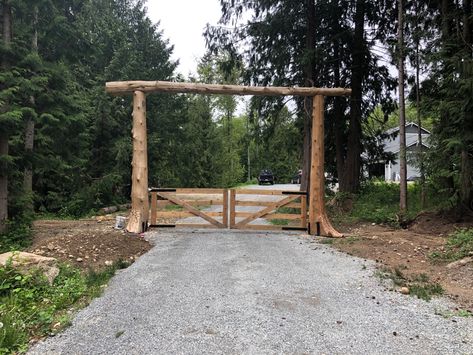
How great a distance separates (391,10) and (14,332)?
1427 cm

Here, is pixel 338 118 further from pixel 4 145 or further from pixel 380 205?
pixel 4 145

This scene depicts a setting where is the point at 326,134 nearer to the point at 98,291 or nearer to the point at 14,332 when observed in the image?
the point at 98,291

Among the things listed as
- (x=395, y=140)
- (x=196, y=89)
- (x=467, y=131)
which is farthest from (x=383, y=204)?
(x=395, y=140)

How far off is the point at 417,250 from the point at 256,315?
4526 millimetres

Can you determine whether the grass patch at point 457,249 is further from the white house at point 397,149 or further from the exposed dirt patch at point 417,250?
the white house at point 397,149

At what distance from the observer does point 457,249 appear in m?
6.92

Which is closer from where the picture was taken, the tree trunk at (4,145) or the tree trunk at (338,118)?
the tree trunk at (4,145)

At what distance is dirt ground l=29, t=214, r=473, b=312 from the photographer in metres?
5.65

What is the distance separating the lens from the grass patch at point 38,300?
3.57 metres

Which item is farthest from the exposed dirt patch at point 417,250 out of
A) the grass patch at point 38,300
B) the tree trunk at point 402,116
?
the grass patch at point 38,300

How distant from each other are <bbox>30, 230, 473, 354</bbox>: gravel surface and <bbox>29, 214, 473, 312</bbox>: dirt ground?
643 millimetres

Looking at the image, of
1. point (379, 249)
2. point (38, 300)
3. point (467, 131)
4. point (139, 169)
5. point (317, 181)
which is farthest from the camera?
point (317, 181)

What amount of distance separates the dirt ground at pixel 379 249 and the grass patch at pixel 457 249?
0.15m

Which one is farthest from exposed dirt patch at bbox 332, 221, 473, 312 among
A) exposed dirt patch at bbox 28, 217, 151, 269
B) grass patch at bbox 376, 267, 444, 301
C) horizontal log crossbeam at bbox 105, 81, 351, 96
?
exposed dirt patch at bbox 28, 217, 151, 269
